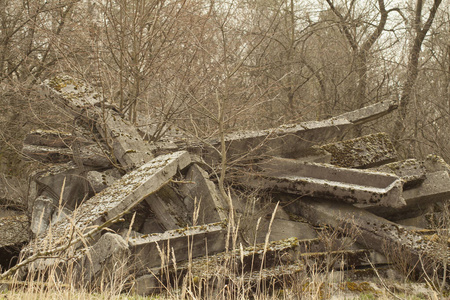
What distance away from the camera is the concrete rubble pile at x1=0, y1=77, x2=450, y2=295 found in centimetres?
550

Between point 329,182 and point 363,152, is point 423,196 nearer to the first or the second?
point 363,152

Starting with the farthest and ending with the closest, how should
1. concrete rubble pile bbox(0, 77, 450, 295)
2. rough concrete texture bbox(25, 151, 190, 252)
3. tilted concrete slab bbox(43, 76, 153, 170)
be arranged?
tilted concrete slab bbox(43, 76, 153, 170) < concrete rubble pile bbox(0, 77, 450, 295) < rough concrete texture bbox(25, 151, 190, 252)

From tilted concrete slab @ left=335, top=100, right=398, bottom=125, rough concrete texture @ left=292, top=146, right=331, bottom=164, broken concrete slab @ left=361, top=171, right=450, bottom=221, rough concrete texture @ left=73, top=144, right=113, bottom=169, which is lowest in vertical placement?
broken concrete slab @ left=361, top=171, right=450, bottom=221

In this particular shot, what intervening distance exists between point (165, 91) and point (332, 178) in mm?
3500

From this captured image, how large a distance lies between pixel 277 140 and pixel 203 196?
1772mm

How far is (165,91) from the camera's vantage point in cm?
852

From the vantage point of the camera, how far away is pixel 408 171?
7629mm

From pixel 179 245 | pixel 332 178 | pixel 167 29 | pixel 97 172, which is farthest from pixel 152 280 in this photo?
pixel 167 29

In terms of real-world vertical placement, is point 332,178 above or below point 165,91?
below

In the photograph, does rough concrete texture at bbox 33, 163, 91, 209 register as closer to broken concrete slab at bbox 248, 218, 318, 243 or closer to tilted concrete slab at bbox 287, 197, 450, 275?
broken concrete slab at bbox 248, 218, 318, 243

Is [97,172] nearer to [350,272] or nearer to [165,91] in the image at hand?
[165,91]

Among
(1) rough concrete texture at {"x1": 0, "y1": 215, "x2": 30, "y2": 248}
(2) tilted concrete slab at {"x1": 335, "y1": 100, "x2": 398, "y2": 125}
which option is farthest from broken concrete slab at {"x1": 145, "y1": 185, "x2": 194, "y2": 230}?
(2) tilted concrete slab at {"x1": 335, "y1": 100, "x2": 398, "y2": 125}

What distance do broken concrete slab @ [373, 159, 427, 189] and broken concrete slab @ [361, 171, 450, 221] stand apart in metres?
0.10

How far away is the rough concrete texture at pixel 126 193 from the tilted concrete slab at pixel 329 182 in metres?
1.48
